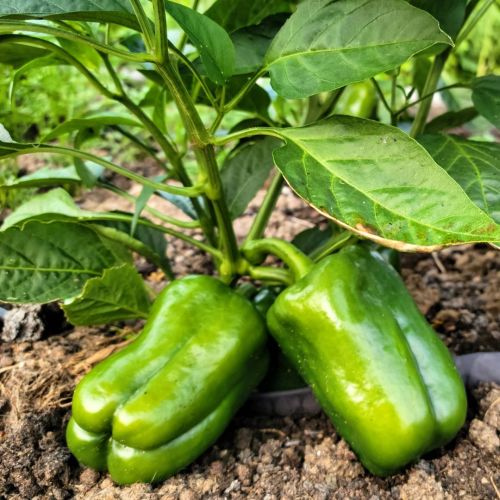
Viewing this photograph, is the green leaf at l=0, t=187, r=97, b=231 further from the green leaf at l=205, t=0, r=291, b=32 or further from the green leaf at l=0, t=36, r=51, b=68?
the green leaf at l=205, t=0, r=291, b=32

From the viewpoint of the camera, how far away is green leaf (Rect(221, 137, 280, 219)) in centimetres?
126

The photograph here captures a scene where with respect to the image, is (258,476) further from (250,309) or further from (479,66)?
(479,66)

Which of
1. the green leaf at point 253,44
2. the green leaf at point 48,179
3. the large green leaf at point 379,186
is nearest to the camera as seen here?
the large green leaf at point 379,186

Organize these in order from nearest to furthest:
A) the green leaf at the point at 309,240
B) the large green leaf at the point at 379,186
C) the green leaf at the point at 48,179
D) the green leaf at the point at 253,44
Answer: the large green leaf at the point at 379,186 → the green leaf at the point at 253,44 → the green leaf at the point at 48,179 → the green leaf at the point at 309,240

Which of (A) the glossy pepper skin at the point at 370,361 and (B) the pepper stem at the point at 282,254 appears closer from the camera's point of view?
(A) the glossy pepper skin at the point at 370,361

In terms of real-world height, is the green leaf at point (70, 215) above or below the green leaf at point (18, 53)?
below

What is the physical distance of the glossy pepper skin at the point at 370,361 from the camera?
2.93 feet

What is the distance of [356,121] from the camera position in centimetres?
86

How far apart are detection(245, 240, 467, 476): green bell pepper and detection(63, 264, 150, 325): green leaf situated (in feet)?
0.84

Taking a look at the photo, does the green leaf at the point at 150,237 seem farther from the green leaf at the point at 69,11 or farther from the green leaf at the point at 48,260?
the green leaf at the point at 69,11

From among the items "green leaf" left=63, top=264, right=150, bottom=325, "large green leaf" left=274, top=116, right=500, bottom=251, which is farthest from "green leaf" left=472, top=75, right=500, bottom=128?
"green leaf" left=63, top=264, right=150, bottom=325

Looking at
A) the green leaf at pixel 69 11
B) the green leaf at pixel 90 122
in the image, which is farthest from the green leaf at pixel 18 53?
the green leaf at pixel 69 11

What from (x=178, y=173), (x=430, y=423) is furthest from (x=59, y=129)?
(x=430, y=423)

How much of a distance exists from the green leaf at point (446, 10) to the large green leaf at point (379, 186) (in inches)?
12.2
